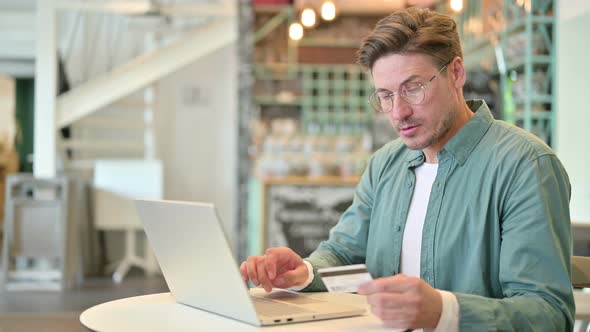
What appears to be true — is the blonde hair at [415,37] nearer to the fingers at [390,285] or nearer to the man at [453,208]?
the man at [453,208]

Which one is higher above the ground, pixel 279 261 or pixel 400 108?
pixel 400 108

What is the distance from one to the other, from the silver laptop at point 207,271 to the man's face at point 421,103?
447mm

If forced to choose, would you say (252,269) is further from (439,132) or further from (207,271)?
(439,132)

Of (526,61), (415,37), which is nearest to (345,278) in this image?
(415,37)

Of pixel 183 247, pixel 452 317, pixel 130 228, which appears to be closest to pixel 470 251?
pixel 452 317

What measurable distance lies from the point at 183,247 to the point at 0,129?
626 inches

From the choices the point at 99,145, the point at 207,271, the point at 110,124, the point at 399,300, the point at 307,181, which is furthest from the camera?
the point at 110,124

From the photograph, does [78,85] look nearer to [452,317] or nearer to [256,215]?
[256,215]

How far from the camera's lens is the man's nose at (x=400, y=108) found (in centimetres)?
190

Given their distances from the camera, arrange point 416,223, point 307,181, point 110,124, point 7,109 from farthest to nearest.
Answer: point 7,109 < point 110,124 < point 307,181 < point 416,223

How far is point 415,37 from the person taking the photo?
191cm

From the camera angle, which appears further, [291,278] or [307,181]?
[307,181]

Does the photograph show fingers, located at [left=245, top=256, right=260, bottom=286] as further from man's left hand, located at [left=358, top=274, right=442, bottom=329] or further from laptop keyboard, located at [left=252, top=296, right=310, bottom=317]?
man's left hand, located at [left=358, top=274, right=442, bottom=329]

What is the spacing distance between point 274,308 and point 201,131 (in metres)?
8.69
